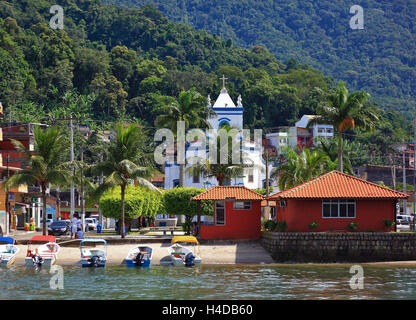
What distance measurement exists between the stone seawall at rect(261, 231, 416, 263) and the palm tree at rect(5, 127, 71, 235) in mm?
17933

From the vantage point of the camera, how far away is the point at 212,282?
119ft

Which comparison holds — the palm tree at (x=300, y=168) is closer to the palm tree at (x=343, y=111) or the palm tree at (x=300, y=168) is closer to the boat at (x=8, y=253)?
the palm tree at (x=343, y=111)

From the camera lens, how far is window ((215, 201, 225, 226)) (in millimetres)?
51219

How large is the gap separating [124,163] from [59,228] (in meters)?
17.0

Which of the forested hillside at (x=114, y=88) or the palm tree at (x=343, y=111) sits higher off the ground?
the forested hillside at (x=114, y=88)

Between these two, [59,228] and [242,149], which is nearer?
[59,228]

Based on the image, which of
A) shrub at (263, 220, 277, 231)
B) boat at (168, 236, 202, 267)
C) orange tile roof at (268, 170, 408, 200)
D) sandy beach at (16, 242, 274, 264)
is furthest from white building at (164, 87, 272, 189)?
boat at (168, 236, 202, 267)

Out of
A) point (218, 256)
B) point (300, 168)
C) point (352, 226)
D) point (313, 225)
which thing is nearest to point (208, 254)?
point (218, 256)

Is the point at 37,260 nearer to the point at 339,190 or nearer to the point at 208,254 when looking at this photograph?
the point at 208,254

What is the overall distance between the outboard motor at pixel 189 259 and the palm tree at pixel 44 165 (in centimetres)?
1422

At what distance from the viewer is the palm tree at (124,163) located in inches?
2096

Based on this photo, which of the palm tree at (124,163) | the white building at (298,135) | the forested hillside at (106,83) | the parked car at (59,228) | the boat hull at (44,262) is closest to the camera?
the boat hull at (44,262)

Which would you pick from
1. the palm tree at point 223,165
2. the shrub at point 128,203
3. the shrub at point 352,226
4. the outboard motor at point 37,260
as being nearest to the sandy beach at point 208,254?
the outboard motor at point 37,260
